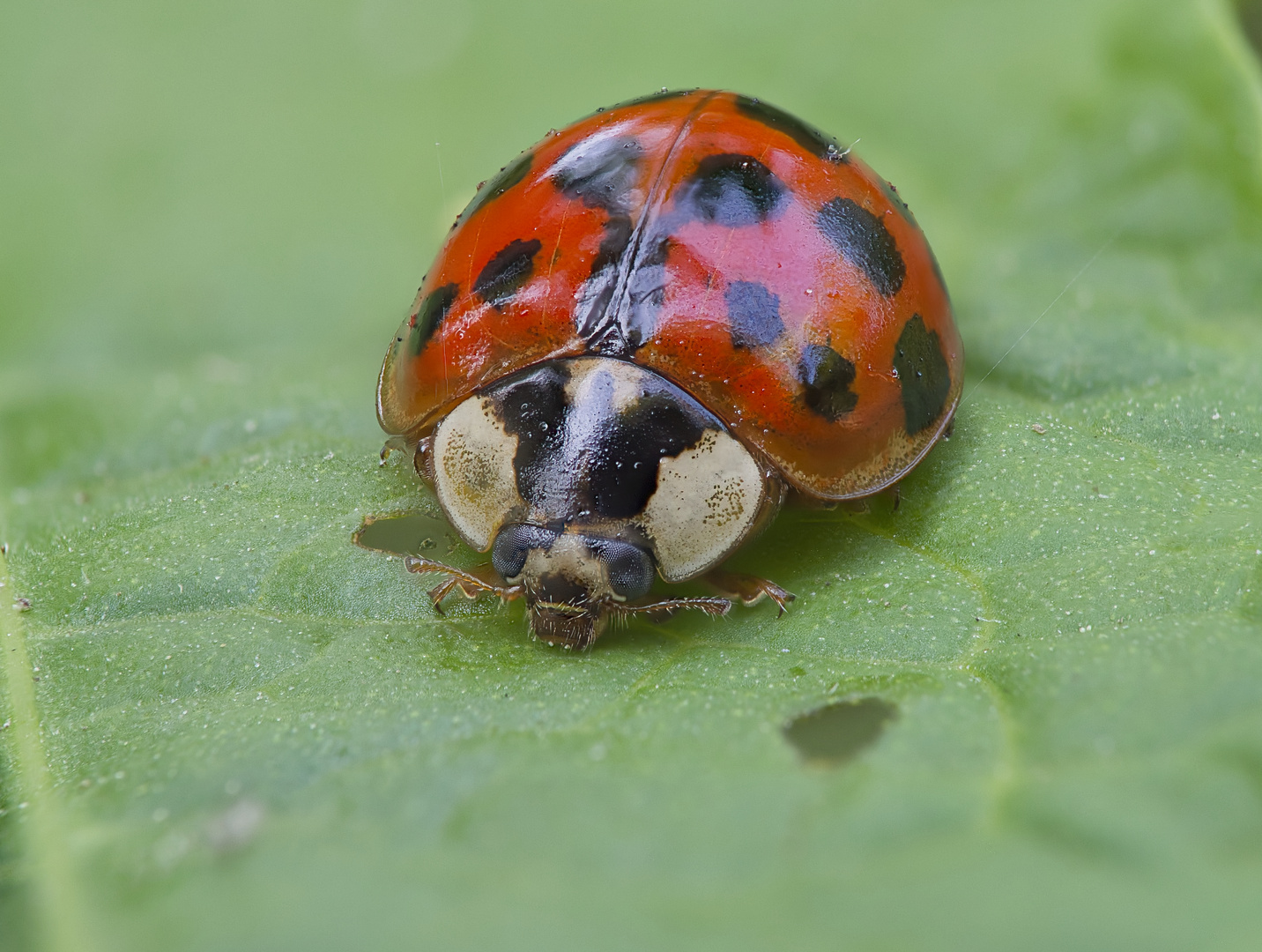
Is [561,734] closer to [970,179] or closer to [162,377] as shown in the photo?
[162,377]

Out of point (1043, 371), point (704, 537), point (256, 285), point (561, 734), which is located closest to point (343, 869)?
point (561, 734)

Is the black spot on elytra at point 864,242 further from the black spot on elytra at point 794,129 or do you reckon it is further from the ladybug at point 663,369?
the black spot on elytra at point 794,129

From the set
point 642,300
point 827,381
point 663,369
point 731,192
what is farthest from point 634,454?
point 731,192

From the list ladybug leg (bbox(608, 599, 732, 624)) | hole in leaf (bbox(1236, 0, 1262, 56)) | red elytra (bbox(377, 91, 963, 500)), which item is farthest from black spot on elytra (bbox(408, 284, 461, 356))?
hole in leaf (bbox(1236, 0, 1262, 56))

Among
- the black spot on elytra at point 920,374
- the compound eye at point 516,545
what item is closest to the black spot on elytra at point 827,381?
the black spot on elytra at point 920,374

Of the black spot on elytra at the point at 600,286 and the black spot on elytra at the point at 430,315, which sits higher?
the black spot on elytra at the point at 600,286

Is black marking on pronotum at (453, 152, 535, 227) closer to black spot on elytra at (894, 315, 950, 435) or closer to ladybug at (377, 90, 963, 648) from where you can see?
ladybug at (377, 90, 963, 648)

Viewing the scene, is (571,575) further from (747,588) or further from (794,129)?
(794,129)

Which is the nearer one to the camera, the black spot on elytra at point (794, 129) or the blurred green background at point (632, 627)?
the blurred green background at point (632, 627)
